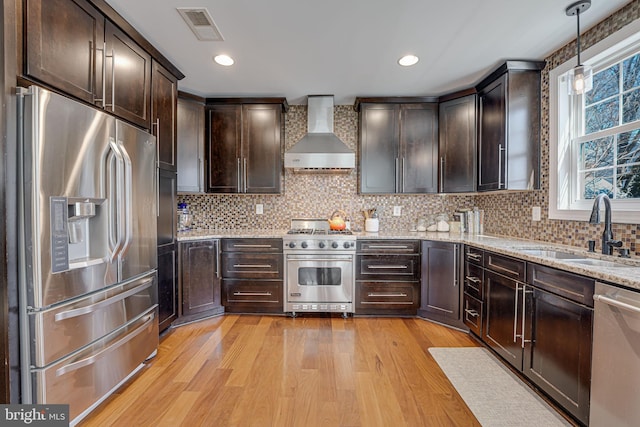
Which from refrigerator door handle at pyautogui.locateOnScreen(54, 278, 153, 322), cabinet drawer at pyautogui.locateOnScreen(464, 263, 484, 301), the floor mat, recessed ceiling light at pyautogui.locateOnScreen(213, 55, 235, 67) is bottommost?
the floor mat

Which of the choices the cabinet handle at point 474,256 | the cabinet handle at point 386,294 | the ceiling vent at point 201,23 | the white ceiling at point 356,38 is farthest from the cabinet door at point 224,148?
the cabinet handle at point 474,256

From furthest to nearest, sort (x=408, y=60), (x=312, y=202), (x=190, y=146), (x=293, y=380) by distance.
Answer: (x=312, y=202) → (x=190, y=146) → (x=408, y=60) → (x=293, y=380)

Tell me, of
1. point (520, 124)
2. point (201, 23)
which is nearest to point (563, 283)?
point (520, 124)

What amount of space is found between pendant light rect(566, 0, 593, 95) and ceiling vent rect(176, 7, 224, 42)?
232 cm

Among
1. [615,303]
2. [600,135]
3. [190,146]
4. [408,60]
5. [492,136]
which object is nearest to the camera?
[615,303]

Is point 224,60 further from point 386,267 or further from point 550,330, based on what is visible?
point 550,330

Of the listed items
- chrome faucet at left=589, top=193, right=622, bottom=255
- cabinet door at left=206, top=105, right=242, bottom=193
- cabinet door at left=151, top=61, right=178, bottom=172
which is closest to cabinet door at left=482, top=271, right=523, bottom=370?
chrome faucet at left=589, top=193, right=622, bottom=255

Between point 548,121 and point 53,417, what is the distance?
3802mm

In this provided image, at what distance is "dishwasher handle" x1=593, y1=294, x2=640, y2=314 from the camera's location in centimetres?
124

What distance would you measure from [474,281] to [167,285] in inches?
107

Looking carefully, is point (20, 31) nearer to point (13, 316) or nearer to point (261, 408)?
point (13, 316)

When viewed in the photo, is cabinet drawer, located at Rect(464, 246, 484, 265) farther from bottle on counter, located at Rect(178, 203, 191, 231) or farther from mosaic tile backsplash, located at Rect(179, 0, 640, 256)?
bottle on counter, located at Rect(178, 203, 191, 231)

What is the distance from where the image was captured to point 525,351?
1.95 m

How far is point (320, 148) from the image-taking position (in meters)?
3.38
